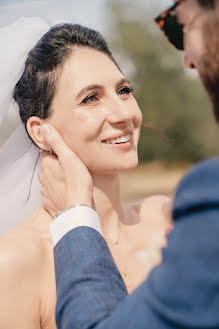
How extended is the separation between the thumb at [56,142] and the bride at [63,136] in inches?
2.2

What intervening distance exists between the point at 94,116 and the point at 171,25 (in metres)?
1.15

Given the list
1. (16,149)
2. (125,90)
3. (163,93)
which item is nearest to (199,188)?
(125,90)

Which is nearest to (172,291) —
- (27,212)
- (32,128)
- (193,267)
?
(193,267)

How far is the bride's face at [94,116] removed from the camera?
2652 mm

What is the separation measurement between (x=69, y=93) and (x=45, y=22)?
664 millimetres

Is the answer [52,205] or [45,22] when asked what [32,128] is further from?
[45,22]

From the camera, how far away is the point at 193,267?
116 centimetres

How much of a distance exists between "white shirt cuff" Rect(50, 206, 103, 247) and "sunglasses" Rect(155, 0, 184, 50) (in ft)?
2.37

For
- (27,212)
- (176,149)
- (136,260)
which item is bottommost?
(176,149)

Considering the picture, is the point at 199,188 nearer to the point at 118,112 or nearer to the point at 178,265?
the point at 178,265

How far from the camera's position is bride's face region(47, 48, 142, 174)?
2652 millimetres

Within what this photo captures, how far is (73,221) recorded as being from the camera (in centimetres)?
186

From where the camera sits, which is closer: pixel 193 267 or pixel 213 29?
pixel 193 267

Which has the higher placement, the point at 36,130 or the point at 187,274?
the point at 187,274
